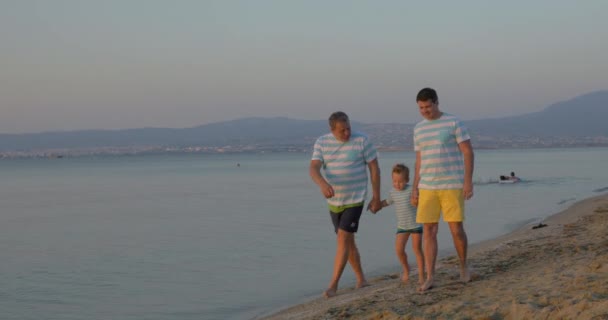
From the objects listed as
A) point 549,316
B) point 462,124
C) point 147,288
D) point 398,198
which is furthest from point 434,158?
point 147,288

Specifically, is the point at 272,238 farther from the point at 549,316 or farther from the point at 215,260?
the point at 549,316

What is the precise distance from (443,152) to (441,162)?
3.6 inches

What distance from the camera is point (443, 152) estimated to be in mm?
6160

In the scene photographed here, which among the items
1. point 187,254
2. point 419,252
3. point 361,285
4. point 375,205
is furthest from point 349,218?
point 187,254

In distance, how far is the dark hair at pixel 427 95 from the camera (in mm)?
6141

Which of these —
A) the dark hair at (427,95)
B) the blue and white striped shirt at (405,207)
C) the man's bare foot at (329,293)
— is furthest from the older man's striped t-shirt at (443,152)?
the man's bare foot at (329,293)

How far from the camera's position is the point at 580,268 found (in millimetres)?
6977

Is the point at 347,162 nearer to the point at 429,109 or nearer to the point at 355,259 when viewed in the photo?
the point at 429,109

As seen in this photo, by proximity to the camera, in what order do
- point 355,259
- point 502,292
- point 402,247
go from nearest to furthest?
point 502,292
point 402,247
point 355,259

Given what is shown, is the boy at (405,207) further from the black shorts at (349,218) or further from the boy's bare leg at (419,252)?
the black shorts at (349,218)

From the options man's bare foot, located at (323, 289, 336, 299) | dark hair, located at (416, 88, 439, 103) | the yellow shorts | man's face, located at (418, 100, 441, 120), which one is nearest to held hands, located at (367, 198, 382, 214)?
the yellow shorts

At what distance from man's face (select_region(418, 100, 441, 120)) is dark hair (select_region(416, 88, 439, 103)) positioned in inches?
1.0

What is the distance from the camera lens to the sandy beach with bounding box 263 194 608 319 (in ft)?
17.3

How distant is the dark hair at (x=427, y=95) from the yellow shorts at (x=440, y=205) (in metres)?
0.82
